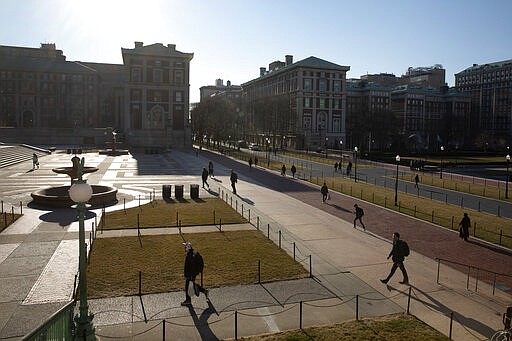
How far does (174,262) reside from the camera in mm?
17250

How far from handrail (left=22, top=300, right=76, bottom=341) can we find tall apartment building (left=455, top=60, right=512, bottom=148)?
150588 mm

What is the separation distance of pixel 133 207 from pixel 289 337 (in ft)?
63.0

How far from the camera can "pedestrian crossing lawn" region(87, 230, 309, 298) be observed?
49.0ft

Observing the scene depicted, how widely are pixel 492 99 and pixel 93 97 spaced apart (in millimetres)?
130761

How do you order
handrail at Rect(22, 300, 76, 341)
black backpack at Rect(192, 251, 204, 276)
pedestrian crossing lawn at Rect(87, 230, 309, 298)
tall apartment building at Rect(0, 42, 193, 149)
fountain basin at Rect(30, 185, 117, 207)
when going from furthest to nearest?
tall apartment building at Rect(0, 42, 193, 149)
fountain basin at Rect(30, 185, 117, 207)
pedestrian crossing lawn at Rect(87, 230, 309, 298)
black backpack at Rect(192, 251, 204, 276)
handrail at Rect(22, 300, 76, 341)

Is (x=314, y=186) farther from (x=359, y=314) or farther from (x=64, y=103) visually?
(x=64, y=103)

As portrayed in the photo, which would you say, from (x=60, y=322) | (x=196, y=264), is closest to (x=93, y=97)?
(x=196, y=264)

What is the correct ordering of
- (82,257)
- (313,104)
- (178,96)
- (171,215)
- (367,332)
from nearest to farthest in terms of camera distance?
1. (82,257)
2. (367,332)
3. (171,215)
4. (178,96)
5. (313,104)

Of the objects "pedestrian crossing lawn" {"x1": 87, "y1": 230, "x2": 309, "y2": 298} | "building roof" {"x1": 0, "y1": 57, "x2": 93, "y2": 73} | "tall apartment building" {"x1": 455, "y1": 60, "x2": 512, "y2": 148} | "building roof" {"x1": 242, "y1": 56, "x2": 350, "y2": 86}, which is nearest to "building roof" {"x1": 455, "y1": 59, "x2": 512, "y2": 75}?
"tall apartment building" {"x1": 455, "y1": 60, "x2": 512, "y2": 148}

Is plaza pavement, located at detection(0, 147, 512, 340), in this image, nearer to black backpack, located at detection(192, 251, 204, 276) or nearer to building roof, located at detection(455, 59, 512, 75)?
black backpack, located at detection(192, 251, 204, 276)

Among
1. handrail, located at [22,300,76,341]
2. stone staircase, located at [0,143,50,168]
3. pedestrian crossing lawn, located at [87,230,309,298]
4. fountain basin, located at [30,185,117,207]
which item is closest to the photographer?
Answer: handrail, located at [22,300,76,341]

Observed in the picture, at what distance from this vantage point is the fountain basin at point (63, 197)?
1079 inches

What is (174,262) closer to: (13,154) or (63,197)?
(63,197)

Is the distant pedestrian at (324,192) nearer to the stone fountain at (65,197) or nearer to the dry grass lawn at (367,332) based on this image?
the stone fountain at (65,197)
